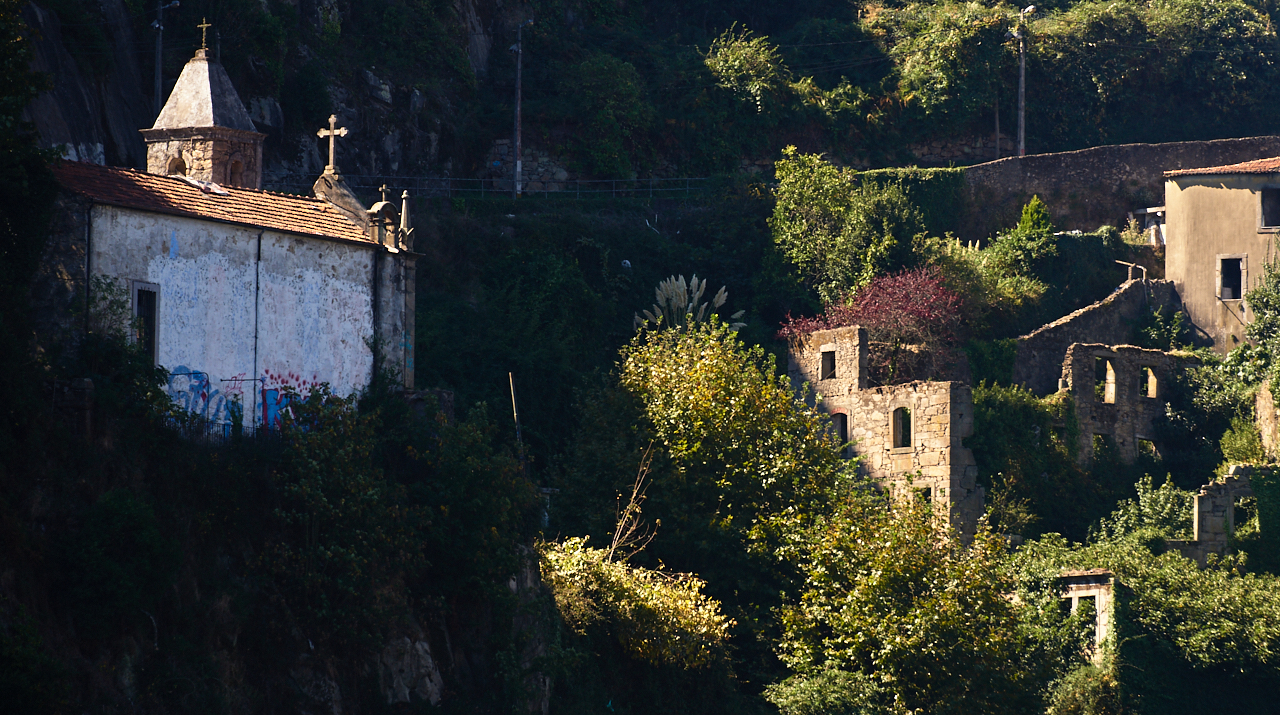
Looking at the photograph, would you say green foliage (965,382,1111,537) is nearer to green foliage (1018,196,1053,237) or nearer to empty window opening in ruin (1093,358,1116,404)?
empty window opening in ruin (1093,358,1116,404)

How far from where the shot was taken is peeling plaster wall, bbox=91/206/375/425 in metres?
26.3

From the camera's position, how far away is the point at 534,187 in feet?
166

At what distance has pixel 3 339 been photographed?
22.2 m

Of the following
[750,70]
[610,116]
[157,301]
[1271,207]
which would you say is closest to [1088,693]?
[1271,207]

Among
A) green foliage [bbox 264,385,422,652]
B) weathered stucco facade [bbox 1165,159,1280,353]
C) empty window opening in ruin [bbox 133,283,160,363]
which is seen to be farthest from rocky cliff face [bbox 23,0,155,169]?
weathered stucco facade [bbox 1165,159,1280,353]

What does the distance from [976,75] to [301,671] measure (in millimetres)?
36398

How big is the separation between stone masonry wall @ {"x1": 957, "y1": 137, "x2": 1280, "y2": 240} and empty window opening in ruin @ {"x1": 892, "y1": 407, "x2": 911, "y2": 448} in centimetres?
1280

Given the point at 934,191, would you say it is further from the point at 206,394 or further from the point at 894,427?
the point at 206,394

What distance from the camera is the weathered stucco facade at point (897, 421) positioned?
3878 centimetres

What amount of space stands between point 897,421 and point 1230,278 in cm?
1242

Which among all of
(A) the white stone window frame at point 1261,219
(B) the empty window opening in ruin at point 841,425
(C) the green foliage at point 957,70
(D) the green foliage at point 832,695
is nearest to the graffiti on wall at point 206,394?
(D) the green foliage at point 832,695

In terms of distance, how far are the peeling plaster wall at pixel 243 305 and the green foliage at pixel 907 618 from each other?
933 centimetres

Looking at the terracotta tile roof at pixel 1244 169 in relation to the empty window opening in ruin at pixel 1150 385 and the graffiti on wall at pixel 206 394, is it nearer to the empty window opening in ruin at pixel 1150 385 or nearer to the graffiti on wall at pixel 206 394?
the empty window opening in ruin at pixel 1150 385

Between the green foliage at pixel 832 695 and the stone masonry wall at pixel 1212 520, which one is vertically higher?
the stone masonry wall at pixel 1212 520
